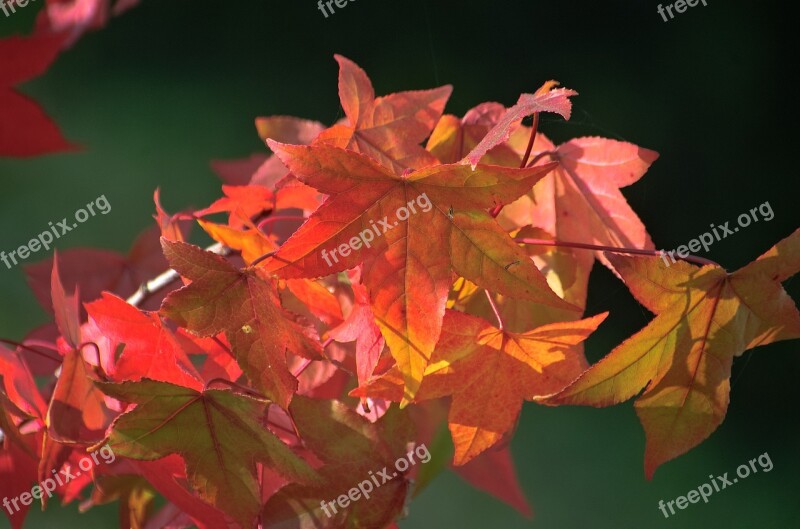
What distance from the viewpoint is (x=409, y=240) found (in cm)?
39

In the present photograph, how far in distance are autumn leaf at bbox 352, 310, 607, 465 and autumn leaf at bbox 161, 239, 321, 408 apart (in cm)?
8

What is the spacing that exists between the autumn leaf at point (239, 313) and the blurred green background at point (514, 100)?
3.98 feet

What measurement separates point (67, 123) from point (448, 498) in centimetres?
102

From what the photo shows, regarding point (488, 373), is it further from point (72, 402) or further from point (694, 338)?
point (72, 402)

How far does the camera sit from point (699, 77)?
181cm

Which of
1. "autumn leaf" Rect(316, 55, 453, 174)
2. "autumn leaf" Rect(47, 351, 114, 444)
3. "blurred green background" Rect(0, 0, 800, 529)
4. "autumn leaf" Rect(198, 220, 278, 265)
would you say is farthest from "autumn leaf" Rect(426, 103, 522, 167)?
"blurred green background" Rect(0, 0, 800, 529)

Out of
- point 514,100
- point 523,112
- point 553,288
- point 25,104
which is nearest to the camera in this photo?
point 523,112

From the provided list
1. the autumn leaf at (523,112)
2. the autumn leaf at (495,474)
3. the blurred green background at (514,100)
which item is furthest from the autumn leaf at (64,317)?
the blurred green background at (514,100)

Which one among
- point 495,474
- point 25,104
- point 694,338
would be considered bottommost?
point 495,474

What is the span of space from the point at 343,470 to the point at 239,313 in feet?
0.34

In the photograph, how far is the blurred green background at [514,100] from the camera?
5.34ft

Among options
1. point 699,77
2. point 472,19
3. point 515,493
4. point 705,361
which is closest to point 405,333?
point 705,361

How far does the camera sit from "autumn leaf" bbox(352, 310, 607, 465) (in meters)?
0.43

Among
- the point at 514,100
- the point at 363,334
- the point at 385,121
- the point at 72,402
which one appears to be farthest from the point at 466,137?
the point at 514,100
